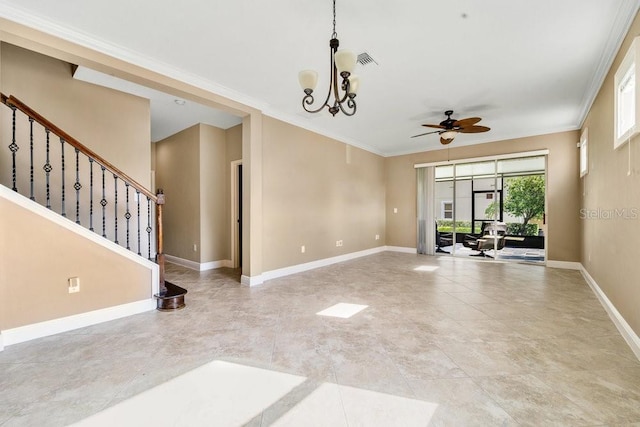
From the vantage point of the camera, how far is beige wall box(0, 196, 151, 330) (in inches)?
94.7

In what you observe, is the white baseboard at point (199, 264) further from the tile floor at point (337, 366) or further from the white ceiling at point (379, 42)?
the white ceiling at point (379, 42)

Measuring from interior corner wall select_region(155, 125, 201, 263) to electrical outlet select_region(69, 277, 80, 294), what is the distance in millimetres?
2701

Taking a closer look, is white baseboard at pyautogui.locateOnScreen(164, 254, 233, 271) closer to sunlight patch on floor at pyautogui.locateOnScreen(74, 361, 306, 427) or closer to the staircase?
the staircase

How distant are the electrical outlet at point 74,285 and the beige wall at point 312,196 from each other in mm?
2419

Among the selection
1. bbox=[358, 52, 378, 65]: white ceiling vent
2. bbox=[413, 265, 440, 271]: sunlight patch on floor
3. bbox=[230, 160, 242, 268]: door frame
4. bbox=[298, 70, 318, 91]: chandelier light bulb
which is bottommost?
bbox=[413, 265, 440, 271]: sunlight patch on floor

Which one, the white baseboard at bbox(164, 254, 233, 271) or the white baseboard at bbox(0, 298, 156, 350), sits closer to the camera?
the white baseboard at bbox(0, 298, 156, 350)

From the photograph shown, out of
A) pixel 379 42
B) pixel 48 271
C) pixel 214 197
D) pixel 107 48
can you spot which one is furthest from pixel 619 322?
pixel 214 197

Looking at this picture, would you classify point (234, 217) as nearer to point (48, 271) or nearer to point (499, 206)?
point (48, 271)

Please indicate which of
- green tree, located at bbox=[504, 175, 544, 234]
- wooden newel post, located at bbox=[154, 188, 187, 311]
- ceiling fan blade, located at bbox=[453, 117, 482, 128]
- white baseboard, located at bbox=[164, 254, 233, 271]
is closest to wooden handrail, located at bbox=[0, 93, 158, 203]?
wooden newel post, located at bbox=[154, 188, 187, 311]

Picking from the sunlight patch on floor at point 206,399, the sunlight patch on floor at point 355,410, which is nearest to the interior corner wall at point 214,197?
the sunlight patch on floor at point 206,399

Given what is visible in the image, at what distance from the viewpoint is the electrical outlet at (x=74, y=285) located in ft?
8.95

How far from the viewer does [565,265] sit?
557 centimetres

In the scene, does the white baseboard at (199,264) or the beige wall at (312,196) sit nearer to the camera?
the beige wall at (312,196)

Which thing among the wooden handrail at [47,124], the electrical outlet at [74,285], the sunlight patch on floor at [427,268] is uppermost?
the wooden handrail at [47,124]
